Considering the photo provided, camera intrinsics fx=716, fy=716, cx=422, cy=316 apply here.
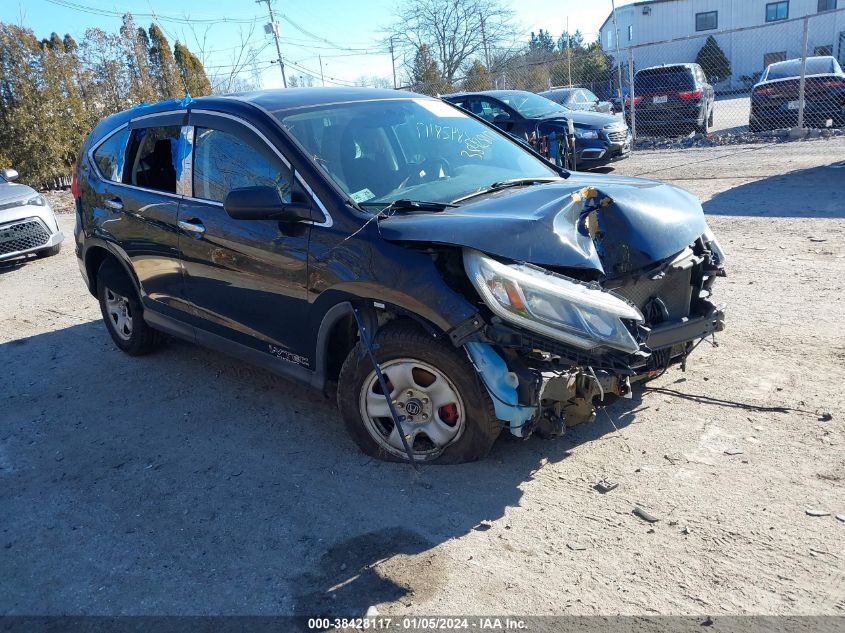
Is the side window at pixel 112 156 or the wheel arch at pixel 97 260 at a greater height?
the side window at pixel 112 156

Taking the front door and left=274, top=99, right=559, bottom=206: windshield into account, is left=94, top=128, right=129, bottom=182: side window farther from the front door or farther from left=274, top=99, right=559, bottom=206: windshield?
left=274, top=99, right=559, bottom=206: windshield

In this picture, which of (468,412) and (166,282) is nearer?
(468,412)

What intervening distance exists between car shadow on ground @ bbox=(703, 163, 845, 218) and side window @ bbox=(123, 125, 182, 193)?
6.62m

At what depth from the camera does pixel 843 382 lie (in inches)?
164

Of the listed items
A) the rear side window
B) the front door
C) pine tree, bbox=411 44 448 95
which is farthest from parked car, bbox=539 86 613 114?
the front door

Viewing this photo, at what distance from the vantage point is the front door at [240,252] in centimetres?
398

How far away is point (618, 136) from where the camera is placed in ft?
42.8

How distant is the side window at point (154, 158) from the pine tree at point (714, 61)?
37282 mm

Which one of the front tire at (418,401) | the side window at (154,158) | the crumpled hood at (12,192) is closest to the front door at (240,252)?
the side window at (154,158)

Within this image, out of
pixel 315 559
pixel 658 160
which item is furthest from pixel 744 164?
pixel 315 559

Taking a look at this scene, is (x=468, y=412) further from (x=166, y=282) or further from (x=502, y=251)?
(x=166, y=282)

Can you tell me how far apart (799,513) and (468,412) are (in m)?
1.49

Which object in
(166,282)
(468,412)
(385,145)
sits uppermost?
(385,145)

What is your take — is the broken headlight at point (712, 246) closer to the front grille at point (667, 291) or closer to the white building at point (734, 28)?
the front grille at point (667, 291)
